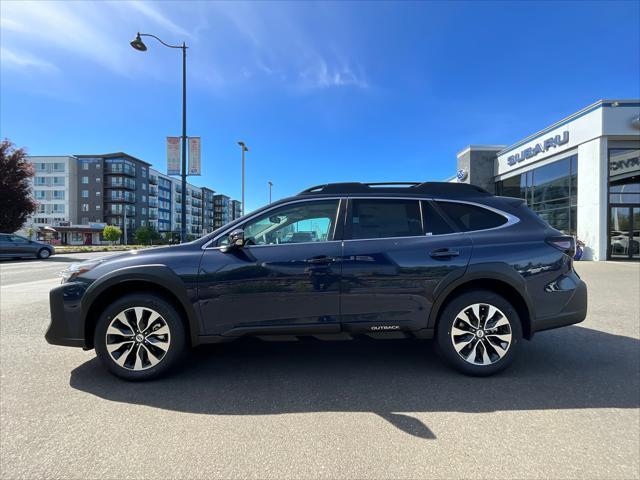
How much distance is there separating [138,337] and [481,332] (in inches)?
129

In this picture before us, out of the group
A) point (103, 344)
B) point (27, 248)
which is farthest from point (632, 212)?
point (27, 248)

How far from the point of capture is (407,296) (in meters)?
3.26

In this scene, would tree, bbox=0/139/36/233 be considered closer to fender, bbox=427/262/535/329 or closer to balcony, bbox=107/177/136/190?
fender, bbox=427/262/535/329

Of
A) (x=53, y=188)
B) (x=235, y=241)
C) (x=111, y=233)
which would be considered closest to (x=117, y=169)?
(x=53, y=188)

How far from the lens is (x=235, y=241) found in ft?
10.6

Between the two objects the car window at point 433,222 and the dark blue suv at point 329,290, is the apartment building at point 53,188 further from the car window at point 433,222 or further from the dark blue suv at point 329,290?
the car window at point 433,222

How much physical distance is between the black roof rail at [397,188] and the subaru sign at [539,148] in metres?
19.1

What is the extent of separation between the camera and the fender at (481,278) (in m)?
3.27

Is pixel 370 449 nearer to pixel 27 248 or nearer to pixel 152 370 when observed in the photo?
pixel 152 370

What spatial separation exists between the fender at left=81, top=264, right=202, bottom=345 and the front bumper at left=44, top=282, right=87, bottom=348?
0.07 meters

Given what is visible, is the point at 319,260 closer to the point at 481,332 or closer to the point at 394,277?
the point at 394,277

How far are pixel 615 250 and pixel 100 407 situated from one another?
2180cm

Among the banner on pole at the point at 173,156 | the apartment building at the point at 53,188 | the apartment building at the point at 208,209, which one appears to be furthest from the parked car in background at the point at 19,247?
the apartment building at the point at 208,209

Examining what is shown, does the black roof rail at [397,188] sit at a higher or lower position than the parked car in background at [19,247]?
higher
